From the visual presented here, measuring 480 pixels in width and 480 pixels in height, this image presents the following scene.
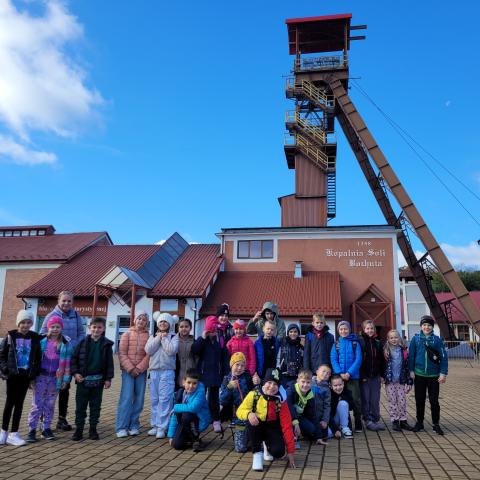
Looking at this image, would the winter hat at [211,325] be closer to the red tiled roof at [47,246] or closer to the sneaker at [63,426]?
the sneaker at [63,426]

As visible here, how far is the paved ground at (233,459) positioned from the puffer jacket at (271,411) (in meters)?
0.39

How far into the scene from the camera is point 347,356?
6680 millimetres

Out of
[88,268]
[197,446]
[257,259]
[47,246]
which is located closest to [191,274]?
[257,259]

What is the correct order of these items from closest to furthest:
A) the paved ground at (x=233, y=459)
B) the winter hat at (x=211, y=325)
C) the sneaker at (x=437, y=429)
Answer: the paved ground at (x=233, y=459) → the sneaker at (x=437, y=429) → the winter hat at (x=211, y=325)

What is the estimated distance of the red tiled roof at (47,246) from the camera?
25344 millimetres

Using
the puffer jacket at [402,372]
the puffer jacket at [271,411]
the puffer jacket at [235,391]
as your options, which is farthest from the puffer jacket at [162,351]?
the puffer jacket at [402,372]

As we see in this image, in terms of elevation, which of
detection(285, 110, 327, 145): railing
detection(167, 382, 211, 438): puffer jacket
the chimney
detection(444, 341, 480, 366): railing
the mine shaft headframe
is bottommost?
detection(444, 341, 480, 366): railing

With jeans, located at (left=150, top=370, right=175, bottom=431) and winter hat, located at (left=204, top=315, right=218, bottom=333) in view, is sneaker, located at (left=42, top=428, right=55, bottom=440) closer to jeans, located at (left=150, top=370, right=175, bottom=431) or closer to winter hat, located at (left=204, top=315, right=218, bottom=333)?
jeans, located at (left=150, top=370, right=175, bottom=431)

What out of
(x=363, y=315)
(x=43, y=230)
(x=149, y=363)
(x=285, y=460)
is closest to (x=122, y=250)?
(x=43, y=230)

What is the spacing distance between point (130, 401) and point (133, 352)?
679 mm

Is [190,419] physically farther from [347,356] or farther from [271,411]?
[347,356]

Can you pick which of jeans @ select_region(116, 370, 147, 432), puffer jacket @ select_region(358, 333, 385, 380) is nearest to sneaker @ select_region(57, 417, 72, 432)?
jeans @ select_region(116, 370, 147, 432)

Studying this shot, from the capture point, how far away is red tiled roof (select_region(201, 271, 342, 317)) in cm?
2006

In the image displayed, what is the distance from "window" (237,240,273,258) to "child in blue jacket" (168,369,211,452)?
1762 cm
